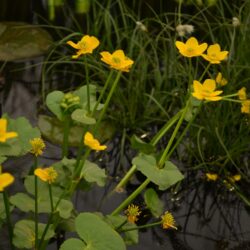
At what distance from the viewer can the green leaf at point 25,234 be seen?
1.10 meters

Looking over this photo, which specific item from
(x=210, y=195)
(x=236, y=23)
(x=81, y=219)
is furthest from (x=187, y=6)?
(x=81, y=219)

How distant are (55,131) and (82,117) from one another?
702 mm

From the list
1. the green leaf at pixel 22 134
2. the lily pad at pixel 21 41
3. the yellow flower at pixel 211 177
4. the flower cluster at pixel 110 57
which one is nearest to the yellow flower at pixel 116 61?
the flower cluster at pixel 110 57

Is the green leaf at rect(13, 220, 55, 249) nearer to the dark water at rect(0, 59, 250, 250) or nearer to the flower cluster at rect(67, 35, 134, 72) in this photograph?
the dark water at rect(0, 59, 250, 250)

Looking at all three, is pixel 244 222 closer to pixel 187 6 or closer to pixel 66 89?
pixel 66 89

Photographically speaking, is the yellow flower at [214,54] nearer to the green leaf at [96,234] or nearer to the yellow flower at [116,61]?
the yellow flower at [116,61]

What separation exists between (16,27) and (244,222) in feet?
4.35

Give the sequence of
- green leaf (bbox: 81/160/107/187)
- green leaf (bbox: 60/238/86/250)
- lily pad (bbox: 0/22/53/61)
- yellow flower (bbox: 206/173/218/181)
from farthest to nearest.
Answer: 1. lily pad (bbox: 0/22/53/61)
2. yellow flower (bbox: 206/173/218/181)
3. green leaf (bbox: 81/160/107/187)
4. green leaf (bbox: 60/238/86/250)

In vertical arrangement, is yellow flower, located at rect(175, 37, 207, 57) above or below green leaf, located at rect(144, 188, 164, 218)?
above

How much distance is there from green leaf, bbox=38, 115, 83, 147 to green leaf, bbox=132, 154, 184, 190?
66 cm

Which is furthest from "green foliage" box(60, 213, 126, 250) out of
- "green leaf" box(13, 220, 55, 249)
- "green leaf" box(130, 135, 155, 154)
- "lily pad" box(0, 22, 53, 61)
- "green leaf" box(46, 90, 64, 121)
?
"lily pad" box(0, 22, 53, 61)

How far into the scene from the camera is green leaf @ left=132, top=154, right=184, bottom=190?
112cm

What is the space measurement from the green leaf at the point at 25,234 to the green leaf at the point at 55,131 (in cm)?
67

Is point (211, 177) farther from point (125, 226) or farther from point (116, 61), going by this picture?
point (116, 61)
